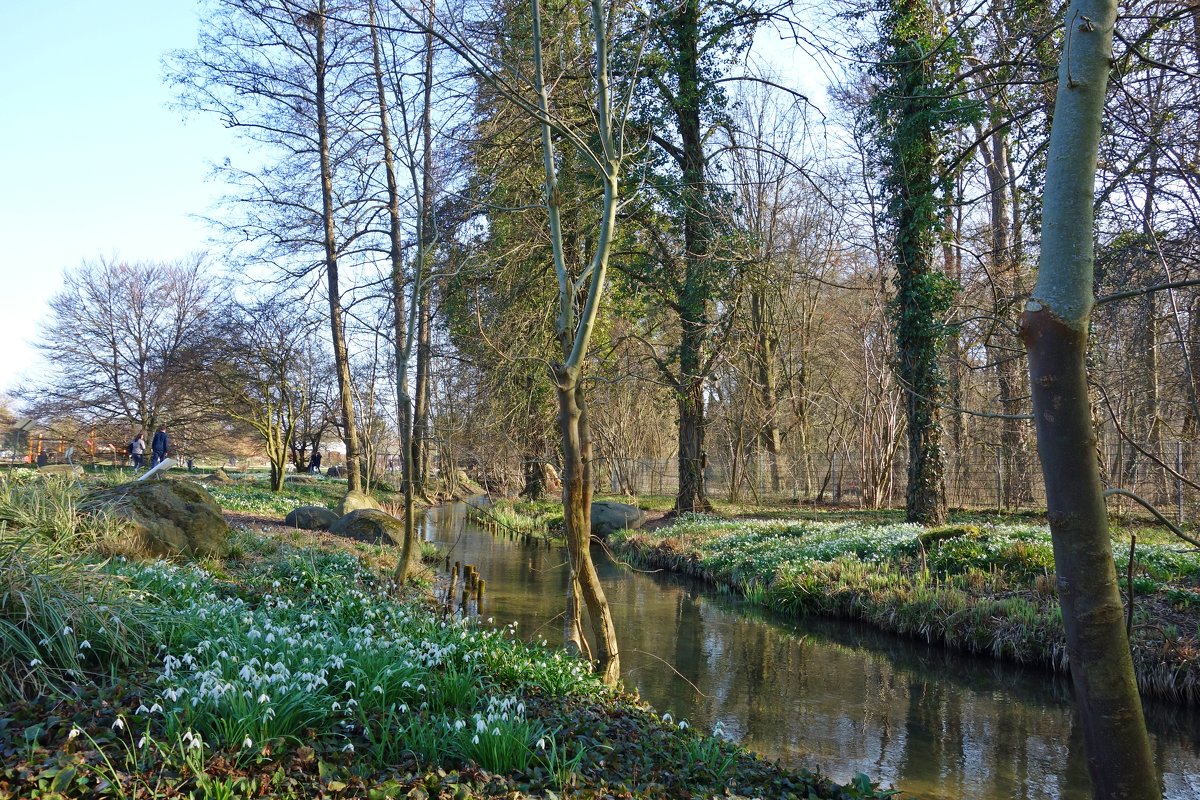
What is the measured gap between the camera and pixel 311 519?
16.5 metres

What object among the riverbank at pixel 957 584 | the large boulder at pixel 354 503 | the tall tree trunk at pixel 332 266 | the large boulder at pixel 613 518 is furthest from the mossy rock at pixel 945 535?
the tall tree trunk at pixel 332 266

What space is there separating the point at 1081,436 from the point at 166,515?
950 centimetres

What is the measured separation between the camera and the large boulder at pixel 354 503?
17453mm

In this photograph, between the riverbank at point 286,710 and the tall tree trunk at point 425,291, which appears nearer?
the riverbank at point 286,710

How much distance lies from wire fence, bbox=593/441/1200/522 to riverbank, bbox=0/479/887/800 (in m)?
7.61

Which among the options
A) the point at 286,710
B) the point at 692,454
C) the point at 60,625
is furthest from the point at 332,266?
the point at 286,710

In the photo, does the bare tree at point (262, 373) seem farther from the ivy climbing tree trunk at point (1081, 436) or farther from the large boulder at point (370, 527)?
the ivy climbing tree trunk at point (1081, 436)

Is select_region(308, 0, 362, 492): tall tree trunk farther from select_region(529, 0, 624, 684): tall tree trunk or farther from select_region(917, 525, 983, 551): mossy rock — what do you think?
select_region(529, 0, 624, 684): tall tree trunk

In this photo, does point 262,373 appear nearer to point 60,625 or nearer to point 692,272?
point 692,272

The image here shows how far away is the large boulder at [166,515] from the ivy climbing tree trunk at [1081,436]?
28.4 ft

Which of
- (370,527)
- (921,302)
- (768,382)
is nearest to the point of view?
(921,302)

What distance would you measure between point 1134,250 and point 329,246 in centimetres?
1746

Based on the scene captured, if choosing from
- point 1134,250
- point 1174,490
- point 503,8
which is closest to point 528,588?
point 503,8

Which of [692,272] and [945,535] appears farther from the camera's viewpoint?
[692,272]
